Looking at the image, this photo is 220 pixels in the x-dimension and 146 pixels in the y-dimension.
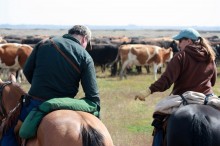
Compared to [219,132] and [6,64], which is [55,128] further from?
[6,64]

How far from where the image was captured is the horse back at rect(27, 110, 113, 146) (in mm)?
4281

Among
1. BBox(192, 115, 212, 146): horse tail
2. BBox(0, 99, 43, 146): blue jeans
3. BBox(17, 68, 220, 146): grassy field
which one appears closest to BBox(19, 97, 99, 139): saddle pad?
BBox(0, 99, 43, 146): blue jeans

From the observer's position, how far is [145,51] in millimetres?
23594

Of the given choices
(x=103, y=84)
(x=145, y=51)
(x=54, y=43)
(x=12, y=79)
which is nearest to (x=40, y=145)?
(x=54, y=43)

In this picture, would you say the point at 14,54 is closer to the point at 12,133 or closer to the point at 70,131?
the point at 12,133

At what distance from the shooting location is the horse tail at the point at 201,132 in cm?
488

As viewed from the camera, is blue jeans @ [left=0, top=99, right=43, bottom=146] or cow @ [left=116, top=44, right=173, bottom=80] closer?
blue jeans @ [left=0, top=99, right=43, bottom=146]

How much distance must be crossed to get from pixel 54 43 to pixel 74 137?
121cm

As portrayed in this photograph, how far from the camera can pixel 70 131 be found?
4.28 metres

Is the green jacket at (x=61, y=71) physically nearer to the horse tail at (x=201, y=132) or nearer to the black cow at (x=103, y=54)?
the horse tail at (x=201, y=132)

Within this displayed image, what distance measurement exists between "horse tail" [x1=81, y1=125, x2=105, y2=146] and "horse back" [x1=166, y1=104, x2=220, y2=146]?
1.01 m

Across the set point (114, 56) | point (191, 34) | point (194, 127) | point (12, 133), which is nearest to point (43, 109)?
point (12, 133)

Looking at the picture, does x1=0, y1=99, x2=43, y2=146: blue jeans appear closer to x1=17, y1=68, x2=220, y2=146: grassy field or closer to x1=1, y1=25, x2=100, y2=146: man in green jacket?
x1=1, y1=25, x2=100, y2=146: man in green jacket

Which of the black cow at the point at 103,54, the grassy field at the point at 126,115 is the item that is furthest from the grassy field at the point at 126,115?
the black cow at the point at 103,54
